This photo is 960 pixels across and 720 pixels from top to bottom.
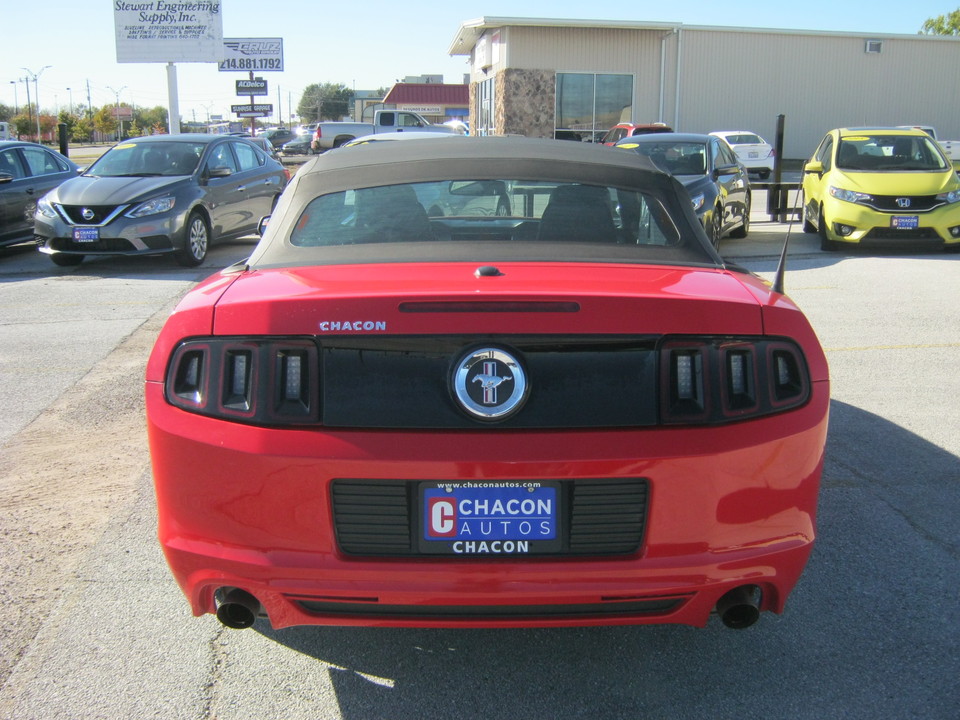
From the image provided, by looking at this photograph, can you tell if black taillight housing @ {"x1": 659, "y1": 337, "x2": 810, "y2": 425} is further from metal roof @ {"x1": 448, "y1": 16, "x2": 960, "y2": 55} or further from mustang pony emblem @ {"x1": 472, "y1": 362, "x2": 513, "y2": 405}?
metal roof @ {"x1": 448, "y1": 16, "x2": 960, "y2": 55}

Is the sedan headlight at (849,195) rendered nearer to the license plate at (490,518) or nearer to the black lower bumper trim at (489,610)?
the black lower bumper trim at (489,610)

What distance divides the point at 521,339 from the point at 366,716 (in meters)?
1.17

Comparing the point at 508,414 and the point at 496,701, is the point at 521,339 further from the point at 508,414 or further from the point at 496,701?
the point at 496,701

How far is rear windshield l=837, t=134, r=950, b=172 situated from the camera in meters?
A: 12.5

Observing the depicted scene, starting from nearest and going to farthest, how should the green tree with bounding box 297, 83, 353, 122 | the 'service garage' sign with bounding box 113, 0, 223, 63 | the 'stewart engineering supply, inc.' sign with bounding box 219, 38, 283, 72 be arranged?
the 'service garage' sign with bounding box 113, 0, 223, 63 < the 'stewart engineering supply, inc.' sign with bounding box 219, 38, 283, 72 < the green tree with bounding box 297, 83, 353, 122

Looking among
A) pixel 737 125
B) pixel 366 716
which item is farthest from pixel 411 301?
pixel 737 125

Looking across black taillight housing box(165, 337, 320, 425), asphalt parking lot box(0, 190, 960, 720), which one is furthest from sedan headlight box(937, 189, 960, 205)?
black taillight housing box(165, 337, 320, 425)

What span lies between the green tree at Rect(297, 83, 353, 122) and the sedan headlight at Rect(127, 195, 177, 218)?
9206cm

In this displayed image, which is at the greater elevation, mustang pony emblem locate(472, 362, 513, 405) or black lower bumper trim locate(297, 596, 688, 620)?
mustang pony emblem locate(472, 362, 513, 405)

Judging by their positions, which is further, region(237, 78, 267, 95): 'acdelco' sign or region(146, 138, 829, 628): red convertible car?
region(237, 78, 267, 95): 'acdelco' sign

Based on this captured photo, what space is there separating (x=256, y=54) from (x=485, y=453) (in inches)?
2280

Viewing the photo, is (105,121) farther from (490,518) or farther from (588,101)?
(490,518)

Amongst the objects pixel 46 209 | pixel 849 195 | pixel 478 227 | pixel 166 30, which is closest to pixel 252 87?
pixel 166 30

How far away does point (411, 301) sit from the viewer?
238 centimetres
